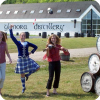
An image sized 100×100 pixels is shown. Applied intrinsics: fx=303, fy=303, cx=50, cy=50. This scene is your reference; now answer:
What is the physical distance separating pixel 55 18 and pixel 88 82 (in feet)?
171

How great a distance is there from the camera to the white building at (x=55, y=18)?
5653 cm

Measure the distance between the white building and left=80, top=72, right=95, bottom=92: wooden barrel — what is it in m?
48.4

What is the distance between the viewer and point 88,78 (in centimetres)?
802

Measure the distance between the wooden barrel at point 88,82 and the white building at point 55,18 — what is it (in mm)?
48444

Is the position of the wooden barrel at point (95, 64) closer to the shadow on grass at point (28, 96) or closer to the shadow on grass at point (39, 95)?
the shadow on grass at point (39, 95)

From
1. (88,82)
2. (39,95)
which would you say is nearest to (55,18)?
(88,82)

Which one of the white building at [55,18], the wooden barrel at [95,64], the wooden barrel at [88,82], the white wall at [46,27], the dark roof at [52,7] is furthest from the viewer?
the dark roof at [52,7]

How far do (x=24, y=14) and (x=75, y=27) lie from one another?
12095 mm

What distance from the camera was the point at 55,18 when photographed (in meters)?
59.6

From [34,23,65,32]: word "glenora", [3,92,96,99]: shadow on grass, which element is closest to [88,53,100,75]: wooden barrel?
[3,92,96,99]: shadow on grass

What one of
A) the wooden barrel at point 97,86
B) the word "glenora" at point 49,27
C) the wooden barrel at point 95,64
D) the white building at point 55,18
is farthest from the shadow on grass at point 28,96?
the word "glenora" at point 49,27

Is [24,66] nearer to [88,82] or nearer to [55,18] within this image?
[88,82]

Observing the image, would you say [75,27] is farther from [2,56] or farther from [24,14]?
[2,56]

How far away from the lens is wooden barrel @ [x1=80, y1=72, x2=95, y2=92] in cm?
786
